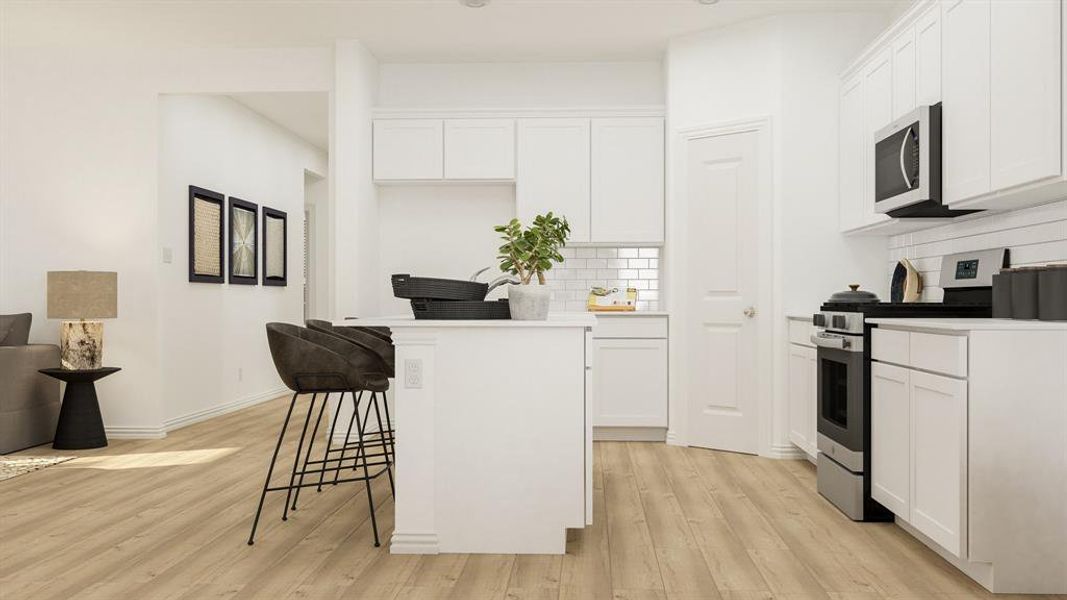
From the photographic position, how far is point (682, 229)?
5383 millimetres

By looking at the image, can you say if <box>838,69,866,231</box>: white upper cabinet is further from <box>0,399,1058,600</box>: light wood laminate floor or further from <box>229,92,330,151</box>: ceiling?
<box>229,92,330,151</box>: ceiling

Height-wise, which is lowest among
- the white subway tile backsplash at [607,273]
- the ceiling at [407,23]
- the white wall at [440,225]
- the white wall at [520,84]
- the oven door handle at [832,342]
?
the oven door handle at [832,342]

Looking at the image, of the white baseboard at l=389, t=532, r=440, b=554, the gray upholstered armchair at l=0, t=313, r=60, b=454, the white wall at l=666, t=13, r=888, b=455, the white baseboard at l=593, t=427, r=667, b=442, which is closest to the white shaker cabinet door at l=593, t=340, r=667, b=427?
the white baseboard at l=593, t=427, r=667, b=442

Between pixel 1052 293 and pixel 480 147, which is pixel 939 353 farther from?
pixel 480 147

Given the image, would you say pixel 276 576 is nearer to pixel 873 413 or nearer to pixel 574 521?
pixel 574 521

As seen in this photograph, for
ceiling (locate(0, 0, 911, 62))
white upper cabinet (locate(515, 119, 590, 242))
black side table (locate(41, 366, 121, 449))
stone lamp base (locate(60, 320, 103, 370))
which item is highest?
ceiling (locate(0, 0, 911, 62))

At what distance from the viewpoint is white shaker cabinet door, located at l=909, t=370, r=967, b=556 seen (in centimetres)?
268

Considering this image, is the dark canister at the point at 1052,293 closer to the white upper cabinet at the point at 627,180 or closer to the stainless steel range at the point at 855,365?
the stainless steel range at the point at 855,365

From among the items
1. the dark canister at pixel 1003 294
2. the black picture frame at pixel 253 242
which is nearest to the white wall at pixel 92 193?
the black picture frame at pixel 253 242

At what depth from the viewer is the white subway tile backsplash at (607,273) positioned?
602 centimetres

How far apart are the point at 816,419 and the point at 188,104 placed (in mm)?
5057

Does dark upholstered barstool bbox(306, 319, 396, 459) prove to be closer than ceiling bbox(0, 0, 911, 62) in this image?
Yes

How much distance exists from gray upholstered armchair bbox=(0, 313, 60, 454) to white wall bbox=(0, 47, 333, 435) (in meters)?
0.32

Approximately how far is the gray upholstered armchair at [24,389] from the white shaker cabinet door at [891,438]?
5.04 m
